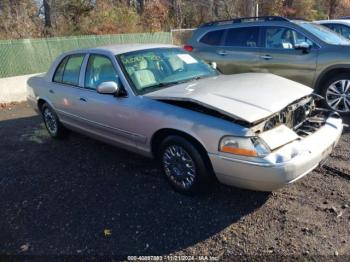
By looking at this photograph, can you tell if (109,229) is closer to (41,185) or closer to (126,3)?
A: (41,185)

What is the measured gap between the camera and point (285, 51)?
6.52m

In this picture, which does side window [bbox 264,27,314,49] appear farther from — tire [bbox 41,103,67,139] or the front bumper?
tire [bbox 41,103,67,139]

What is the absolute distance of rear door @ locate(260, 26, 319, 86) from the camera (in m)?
6.23

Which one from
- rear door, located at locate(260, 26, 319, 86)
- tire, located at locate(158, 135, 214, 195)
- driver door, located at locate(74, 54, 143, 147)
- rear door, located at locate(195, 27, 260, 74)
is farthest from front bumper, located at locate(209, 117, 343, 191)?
rear door, located at locate(195, 27, 260, 74)

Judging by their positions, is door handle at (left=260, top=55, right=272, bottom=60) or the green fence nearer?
door handle at (left=260, top=55, right=272, bottom=60)

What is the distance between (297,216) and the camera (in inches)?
131

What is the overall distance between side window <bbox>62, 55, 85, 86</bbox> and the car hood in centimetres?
166

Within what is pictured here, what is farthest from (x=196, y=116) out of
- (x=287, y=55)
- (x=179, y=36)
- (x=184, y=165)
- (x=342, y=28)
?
(x=179, y=36)

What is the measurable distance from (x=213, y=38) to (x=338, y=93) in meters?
3.02

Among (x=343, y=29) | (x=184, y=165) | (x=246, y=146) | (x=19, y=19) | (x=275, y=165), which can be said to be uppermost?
(x=19, y=19)

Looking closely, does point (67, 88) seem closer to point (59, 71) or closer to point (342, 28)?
point (59, 71)

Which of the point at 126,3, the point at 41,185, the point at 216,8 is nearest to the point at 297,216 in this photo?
the point at 41,185

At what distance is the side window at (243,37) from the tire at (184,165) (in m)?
4.21

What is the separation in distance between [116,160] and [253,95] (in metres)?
2.30
